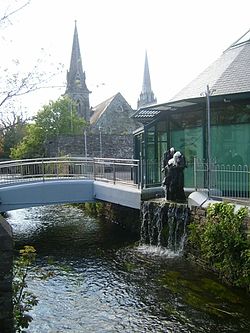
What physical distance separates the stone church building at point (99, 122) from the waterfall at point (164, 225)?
14.4 feet

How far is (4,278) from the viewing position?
6.14 m

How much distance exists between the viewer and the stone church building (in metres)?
33.5

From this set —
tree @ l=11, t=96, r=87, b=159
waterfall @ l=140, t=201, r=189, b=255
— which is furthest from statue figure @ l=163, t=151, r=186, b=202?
tree @ l=11, t=96, r=87, b=159

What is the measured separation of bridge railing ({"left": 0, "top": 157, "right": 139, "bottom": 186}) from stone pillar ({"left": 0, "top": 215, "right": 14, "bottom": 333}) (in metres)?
9.29

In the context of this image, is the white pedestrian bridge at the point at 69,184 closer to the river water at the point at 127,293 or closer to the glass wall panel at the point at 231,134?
the river water at the point at 127,293

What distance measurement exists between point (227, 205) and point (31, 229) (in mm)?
9775

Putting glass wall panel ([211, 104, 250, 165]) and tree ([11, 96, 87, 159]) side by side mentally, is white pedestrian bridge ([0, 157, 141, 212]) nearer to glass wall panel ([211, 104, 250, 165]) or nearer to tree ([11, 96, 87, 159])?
glass wall panel ([211, 104, 250, 165])

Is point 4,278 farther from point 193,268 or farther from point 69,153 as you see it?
point 69,153

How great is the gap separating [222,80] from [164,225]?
534 centimetres

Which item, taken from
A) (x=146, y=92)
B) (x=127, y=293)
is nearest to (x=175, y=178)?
(x=127, y=293)

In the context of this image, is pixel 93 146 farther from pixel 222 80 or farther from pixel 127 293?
pixel 127 293

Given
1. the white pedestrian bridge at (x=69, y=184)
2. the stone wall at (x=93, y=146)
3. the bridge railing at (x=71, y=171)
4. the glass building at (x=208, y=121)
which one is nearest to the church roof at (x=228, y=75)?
the glass building at (x=208, y=121)

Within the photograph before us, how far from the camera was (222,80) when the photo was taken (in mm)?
14586

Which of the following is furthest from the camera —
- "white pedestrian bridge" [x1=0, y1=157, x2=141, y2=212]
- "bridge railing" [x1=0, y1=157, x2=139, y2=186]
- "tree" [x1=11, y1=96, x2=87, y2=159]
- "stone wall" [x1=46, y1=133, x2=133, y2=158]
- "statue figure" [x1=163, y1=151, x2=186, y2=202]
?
"tree" [x1=11, y1=96, x2=87, y2=159]
